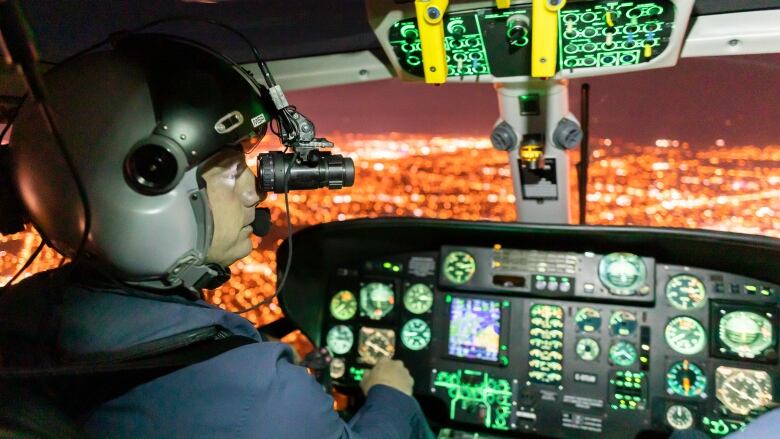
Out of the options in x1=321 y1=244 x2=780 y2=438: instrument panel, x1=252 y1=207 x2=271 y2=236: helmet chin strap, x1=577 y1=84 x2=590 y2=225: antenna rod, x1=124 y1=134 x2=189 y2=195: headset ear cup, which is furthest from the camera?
x1=321 y1=244 x2=780 y2=438: instrument panel

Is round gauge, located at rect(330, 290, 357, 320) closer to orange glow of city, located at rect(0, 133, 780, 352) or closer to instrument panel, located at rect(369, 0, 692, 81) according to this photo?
orange glow of city, located at rect(0, 133, 780, 352)

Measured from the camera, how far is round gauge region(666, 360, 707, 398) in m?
2.09

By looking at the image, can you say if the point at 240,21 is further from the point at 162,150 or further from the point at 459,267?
the point at 459,267

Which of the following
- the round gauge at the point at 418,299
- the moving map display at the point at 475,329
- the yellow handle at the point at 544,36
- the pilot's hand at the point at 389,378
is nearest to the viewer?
the yellow handle at the point at 544,36

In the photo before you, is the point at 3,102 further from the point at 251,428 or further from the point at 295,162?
the point at 251,428

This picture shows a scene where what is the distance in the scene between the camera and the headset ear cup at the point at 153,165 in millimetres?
1036

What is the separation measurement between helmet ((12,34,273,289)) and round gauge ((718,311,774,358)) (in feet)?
6.10

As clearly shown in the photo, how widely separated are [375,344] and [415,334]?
0.18m

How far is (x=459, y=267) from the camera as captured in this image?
2.40 meters

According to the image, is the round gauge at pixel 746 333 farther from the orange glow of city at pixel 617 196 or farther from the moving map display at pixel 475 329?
the moving map display at pixel 475 329

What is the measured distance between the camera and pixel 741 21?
1.62 meters

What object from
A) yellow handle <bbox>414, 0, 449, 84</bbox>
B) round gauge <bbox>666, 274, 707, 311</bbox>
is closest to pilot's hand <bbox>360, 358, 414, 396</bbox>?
yellow handle <bbox>414, 0, 449, 84</bbox>

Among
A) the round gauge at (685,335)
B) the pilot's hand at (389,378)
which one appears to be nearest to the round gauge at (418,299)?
the pilot's hand at (389,378)

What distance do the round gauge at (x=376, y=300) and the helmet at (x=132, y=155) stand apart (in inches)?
54.6
